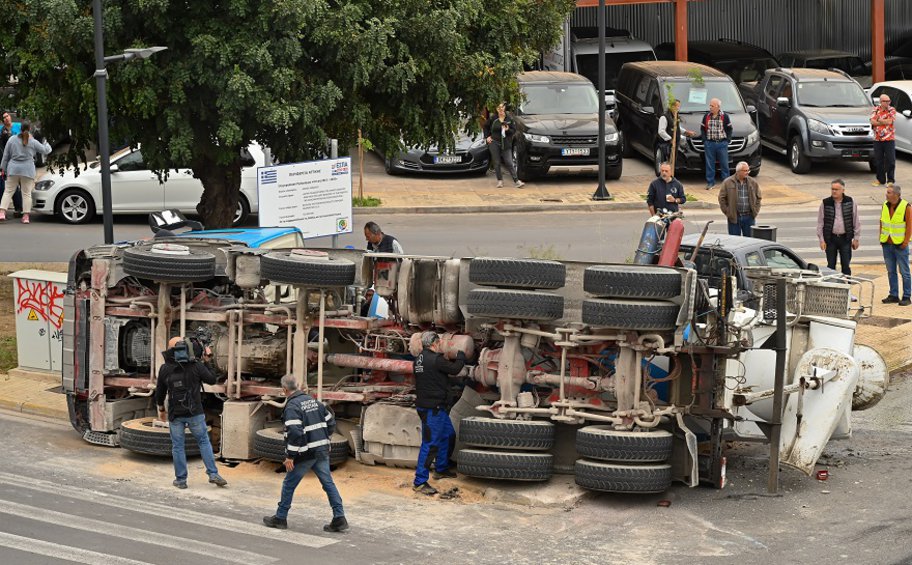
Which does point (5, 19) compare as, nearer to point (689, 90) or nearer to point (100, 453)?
point (100, 453)

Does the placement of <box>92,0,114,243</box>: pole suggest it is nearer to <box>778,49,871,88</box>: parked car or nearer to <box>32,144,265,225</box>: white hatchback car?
<box>32,144,265,225</box>: white hatchback car

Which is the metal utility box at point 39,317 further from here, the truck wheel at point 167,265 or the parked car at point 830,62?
the parked car at point 830,62

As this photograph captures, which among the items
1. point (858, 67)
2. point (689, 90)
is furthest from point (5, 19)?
point (858, 67)

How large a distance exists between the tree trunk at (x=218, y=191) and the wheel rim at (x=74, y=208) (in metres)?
6.22

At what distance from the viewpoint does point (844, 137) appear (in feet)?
94.9

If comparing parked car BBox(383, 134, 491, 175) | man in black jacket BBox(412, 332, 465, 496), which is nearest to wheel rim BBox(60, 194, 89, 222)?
parked car BBox(383, 134, 491, 175)

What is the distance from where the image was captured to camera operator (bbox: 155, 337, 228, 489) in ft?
43.1

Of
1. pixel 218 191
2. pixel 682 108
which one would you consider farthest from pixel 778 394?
pixel 682 108

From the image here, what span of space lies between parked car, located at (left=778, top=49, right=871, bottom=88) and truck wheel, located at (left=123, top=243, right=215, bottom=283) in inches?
1008

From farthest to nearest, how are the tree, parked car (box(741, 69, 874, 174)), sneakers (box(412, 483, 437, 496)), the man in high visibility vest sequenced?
parked car (box(741, 69, 874, 174)), the man in high visibility vest, the tree, sneakers (box(412, 483, 437, 496))

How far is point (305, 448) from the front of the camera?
11.9 m

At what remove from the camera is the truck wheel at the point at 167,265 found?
1391 cm

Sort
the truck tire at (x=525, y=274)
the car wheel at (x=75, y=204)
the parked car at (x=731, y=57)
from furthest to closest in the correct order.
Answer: the parked car at (x=731, y=57) → the car wheel at (x=75, y=204) → the truck tire at (x=525, y=274)

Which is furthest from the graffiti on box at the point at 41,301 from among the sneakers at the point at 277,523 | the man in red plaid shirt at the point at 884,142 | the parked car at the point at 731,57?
the parked car at the point at 731,57
